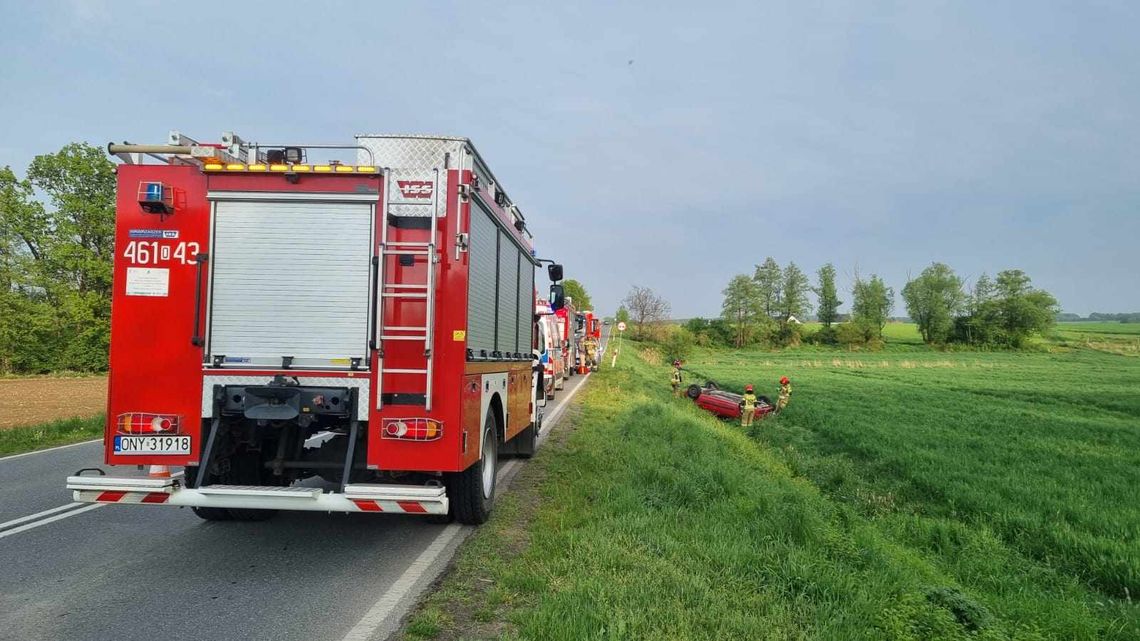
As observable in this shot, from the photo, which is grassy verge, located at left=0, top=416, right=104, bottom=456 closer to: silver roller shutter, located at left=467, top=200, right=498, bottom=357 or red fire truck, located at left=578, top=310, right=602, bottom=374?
silver roller shutter, located at left=467, top=200, right=498, bottom=357

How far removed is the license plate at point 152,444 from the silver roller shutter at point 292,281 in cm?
79

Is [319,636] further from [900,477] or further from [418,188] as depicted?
[900,477]

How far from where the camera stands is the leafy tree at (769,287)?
88375 millimetres

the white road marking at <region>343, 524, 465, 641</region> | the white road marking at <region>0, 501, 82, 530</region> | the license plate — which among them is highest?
the license plate

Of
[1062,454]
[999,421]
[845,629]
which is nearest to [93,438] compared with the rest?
[845,629]

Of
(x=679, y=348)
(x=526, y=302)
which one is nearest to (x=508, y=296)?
(x=526, y=302)

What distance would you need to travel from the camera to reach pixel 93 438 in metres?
13.1

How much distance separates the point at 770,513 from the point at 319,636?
4.18 meters

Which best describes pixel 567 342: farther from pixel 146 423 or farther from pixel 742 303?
pixel 742 303

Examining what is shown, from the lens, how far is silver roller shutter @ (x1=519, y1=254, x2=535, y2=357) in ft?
28.6

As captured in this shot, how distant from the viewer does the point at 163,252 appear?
5.26 meters

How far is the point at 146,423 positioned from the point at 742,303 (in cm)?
8654

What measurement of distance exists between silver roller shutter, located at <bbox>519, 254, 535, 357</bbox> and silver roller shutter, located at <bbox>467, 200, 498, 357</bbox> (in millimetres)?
1817

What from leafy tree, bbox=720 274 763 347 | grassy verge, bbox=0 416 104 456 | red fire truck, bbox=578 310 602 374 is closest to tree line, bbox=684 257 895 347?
leafy tree, bbox=720 274 763 347
